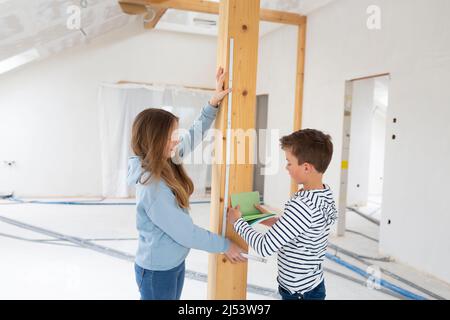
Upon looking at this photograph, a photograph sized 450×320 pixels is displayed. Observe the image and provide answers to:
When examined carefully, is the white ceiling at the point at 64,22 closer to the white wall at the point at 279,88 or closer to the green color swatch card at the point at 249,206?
the white wall at the point at 279,88

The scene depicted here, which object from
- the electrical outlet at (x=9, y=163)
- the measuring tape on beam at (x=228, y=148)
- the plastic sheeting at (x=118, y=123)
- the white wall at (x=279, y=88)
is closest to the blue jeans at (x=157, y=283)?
the measuring tape on beam at (x=228, y=148)

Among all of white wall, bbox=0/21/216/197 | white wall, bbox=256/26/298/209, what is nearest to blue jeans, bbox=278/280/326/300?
white wall, bbox=256/26/298/209

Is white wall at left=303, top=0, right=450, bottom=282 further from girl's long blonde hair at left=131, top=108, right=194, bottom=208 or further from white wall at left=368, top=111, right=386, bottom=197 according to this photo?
white wall at left=368, top=111, right=386, bottom=197

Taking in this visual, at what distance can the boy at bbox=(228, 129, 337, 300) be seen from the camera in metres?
1.35

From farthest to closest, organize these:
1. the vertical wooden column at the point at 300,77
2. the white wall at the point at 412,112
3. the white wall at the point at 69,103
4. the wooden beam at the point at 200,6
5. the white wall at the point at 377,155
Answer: the white wall at the point at 377,155, the white wall at the point at 69,103, the vertical wooden column at the point at 300,77, the wooden beam at the point at 200,6, the white wall at the point at 412,112

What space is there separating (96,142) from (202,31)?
2615 millimetres

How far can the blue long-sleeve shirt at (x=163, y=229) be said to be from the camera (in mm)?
1358

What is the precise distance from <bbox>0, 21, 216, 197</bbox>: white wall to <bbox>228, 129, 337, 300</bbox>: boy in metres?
5.70

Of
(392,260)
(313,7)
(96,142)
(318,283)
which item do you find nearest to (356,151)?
(313,7)

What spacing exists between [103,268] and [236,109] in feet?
7.89

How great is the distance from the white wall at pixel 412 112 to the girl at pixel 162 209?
2.60 m

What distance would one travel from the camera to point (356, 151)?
6.62 metres

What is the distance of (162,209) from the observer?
1.35 m
